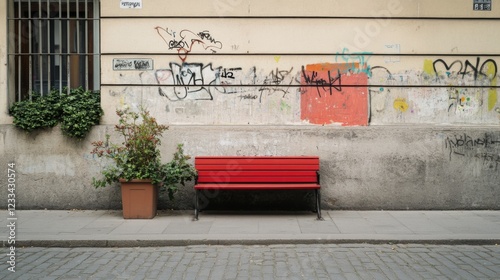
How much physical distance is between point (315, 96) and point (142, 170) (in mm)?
3429

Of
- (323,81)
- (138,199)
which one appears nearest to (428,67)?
(323,81)

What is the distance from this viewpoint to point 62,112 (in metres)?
9.28

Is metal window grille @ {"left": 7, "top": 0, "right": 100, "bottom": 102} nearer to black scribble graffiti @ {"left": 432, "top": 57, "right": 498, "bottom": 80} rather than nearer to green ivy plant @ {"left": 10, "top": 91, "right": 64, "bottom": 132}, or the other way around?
green ivy plant @ {"left": 10, "top": 91, "right": 64, "bottom": 132}

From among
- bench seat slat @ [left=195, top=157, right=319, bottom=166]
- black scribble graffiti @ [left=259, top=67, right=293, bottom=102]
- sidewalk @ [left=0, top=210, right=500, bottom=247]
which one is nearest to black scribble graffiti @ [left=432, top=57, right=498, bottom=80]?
sidewalk @ [left=0, top=210, right=500, bottom=247]

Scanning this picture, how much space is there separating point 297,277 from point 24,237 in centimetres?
410

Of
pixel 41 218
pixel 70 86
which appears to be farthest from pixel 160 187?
pixel 70 86

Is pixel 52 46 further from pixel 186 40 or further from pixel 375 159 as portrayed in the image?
pixel 375 159

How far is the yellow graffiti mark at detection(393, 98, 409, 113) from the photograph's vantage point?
9297 mm

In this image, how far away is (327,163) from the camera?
9188 millimetres

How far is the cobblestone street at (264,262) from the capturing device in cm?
568

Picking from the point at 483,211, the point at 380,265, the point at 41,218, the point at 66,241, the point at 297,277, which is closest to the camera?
the point at 297,277

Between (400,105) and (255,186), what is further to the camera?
(400,105)

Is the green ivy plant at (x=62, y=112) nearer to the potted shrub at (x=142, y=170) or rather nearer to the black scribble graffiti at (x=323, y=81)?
the potted shrub at (x=142, y=170)

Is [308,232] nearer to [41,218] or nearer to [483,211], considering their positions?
[483,211]
